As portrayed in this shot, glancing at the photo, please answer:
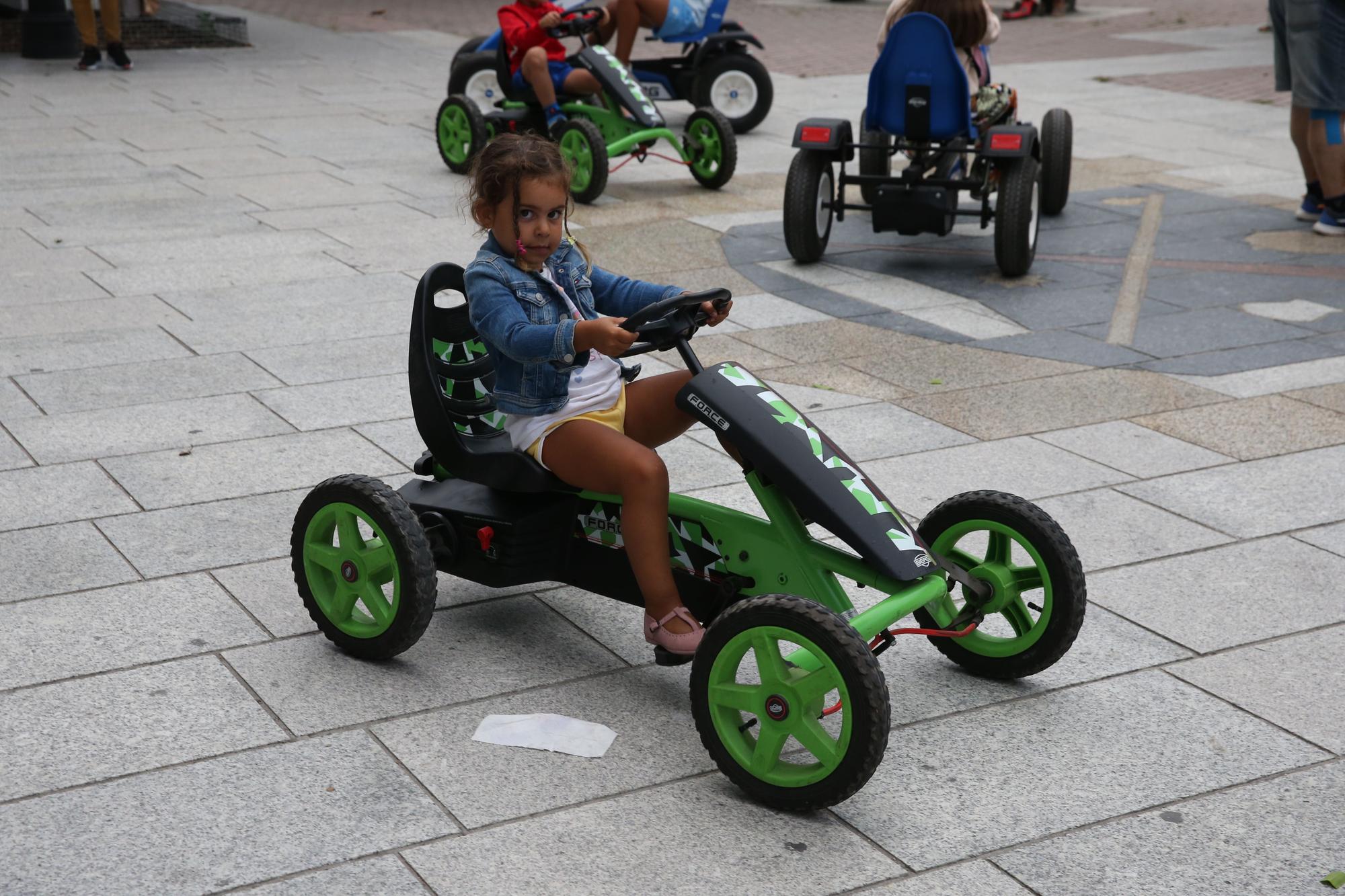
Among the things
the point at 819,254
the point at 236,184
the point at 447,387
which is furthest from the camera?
the point at 236,184

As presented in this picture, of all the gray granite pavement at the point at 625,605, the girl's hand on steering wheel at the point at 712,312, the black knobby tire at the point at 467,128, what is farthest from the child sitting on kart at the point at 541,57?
the girl's hand on steering wheel at the point at 712,312

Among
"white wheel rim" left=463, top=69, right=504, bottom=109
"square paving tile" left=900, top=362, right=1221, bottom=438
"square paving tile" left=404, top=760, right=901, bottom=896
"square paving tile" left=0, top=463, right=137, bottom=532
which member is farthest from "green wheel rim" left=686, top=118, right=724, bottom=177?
"square paving tile" left=404, top=760, right=901, bottom=896

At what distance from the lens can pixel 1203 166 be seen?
11.1 m

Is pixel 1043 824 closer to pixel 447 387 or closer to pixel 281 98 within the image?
pixel 447 387

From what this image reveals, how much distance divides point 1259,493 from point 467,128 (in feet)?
21.5

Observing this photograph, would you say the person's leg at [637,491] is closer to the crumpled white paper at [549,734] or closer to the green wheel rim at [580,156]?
the crumpled white paper at [549,734]

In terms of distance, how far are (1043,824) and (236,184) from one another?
821 cm

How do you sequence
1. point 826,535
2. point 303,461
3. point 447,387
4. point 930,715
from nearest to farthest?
point 930,715 < point 447,387 < point 826,535 < point 303,461

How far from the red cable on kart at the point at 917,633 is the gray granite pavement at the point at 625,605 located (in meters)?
0.18

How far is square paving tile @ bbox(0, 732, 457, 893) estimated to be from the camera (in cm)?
299

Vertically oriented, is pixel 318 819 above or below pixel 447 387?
below

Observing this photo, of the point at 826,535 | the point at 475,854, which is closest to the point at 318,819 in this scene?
the point at 475,854

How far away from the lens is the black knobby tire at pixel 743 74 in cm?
1204

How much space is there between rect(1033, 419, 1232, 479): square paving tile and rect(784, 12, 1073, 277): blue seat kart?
231cm
